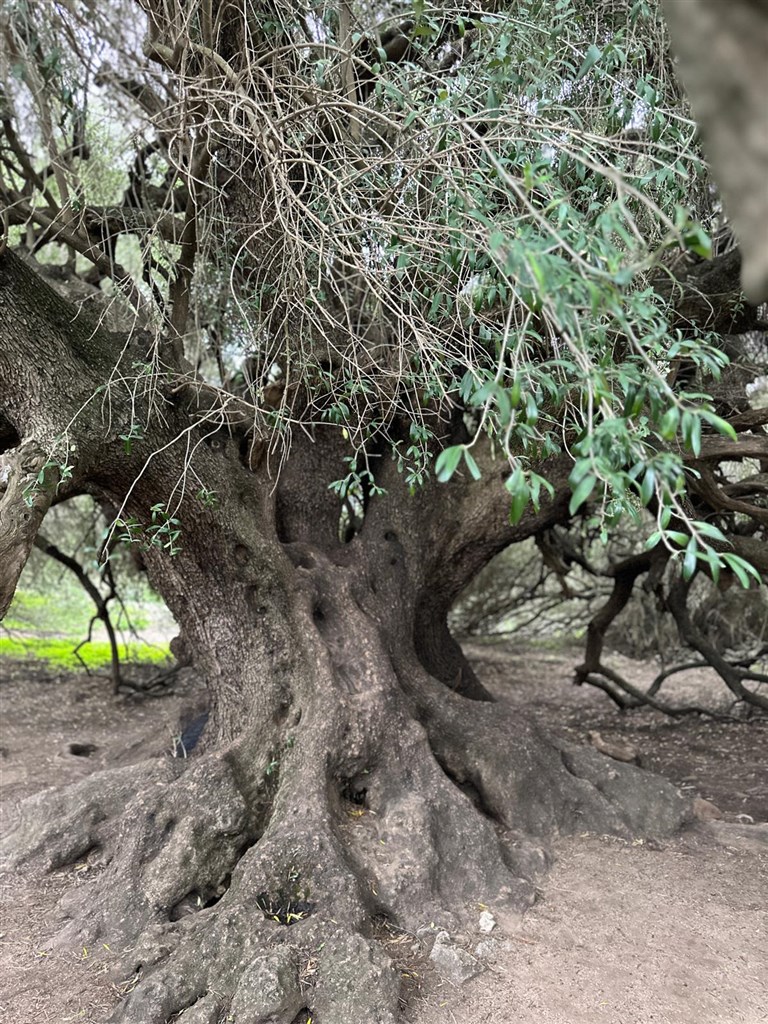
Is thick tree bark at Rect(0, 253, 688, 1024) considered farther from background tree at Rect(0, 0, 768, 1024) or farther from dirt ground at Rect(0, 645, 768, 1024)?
dirt ground at Rect(0, 645, 768, 1024)

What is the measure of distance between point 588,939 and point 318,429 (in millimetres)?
3496

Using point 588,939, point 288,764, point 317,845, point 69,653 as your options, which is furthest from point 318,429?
point 69,653

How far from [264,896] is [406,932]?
686mm

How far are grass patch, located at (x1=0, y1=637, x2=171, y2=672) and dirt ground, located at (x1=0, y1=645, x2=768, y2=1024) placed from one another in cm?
365

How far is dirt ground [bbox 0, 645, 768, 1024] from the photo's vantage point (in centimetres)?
303

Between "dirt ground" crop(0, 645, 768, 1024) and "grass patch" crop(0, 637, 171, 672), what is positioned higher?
"grass patch" crop(0, 637, 171, 672)

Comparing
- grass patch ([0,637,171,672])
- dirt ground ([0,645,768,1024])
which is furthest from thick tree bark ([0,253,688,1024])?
grass patch ([0,637,171,672])

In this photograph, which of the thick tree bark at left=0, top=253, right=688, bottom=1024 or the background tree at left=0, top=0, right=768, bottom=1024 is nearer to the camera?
the background tree at left=0, top=0, right=768, bottom=1024

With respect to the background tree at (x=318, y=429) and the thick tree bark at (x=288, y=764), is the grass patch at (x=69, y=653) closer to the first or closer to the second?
the thick tree bark at (x=288, y=764)

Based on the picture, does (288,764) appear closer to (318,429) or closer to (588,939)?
(588,939)

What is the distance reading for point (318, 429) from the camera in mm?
5445

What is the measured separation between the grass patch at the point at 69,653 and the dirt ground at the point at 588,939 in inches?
144

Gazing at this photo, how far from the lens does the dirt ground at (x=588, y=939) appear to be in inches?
119

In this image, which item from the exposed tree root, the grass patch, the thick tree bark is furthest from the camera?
the grass patch
